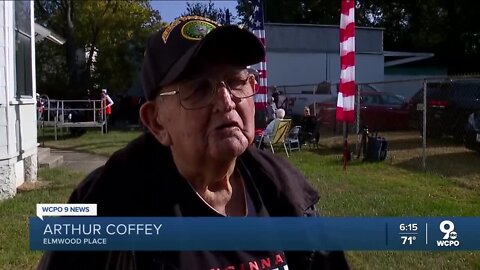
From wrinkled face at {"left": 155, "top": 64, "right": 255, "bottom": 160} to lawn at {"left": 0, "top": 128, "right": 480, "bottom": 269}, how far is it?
414 millimetres

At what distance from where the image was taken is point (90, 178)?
1182 mm

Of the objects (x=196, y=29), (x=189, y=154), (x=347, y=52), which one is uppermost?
(x=347, y=52)

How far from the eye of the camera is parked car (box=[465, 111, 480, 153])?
768cm

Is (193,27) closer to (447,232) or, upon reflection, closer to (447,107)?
(447,232)

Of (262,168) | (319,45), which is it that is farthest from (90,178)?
(319,45)

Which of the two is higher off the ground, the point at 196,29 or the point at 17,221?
the point at 196,29

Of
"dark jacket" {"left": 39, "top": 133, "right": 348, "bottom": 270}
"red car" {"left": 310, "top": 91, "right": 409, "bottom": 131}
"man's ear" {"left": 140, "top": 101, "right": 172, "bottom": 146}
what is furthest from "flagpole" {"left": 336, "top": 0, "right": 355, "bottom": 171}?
"man's ear" {"left": 140, "top": 101, "right": 172, "bottom": 146}

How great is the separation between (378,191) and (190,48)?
4474 mm

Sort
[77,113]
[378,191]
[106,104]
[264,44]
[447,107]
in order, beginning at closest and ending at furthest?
[264,44] < [106,104] < [77,113] < [378,191] < [447,107]

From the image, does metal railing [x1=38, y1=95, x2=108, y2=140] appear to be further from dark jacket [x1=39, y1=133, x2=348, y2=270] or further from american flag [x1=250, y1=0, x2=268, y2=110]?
dark jacket [x1=39, y1=133, x2=348, y2=270]

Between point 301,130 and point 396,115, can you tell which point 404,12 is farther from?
point 396,115

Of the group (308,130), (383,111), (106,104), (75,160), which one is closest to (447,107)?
(383,111)

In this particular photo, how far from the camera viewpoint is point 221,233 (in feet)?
4.02

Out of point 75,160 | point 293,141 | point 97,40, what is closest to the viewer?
point 97,40
